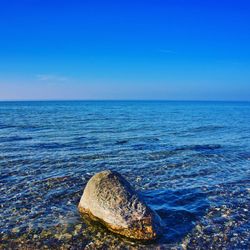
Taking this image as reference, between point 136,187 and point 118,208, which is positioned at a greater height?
point 118,208

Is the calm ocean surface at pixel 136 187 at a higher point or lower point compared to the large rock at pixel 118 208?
lower

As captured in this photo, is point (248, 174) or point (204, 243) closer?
point (204, 243)

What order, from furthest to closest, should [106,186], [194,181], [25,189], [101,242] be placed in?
[194,181] → [25,189] → [106,186] → [101,242]

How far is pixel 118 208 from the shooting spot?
9.13 m

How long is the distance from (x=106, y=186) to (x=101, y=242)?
1.86 meters

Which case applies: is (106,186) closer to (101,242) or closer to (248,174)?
(101,242)

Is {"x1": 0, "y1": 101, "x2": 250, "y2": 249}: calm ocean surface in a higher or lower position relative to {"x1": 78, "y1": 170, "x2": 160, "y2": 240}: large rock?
lower

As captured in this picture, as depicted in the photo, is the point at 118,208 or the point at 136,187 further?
the point at 136,187

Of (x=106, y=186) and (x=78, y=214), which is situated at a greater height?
(x=106, y=186)

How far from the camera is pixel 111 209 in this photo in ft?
30.1

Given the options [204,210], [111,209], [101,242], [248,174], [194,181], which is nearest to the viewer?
[101,242]

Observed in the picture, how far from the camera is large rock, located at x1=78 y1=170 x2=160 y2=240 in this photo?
877 cm

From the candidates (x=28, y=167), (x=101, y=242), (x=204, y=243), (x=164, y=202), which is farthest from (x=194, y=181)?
(x=28, y=167)

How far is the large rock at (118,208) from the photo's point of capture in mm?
8766
